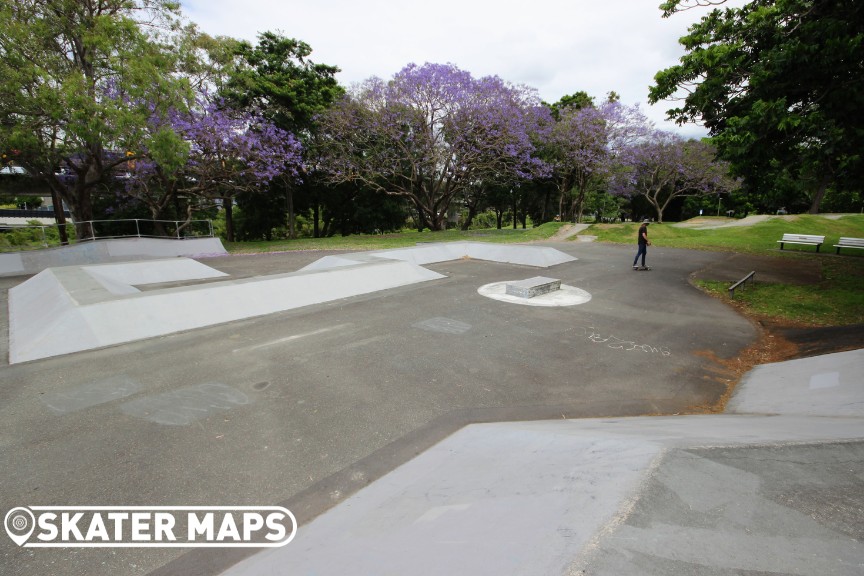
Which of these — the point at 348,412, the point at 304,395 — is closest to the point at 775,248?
the point at 348,412

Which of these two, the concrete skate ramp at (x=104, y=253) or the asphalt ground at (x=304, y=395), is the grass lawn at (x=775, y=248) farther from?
the concrete skate ramp at (x=104, y=253)

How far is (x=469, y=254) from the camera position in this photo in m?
17.2

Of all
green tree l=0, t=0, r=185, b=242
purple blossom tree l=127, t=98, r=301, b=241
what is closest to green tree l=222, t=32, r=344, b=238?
purple blossom tree l=127, t=98, r=301, b=241

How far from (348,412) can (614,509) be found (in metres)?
3.14

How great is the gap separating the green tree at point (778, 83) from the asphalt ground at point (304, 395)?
4.60 meters

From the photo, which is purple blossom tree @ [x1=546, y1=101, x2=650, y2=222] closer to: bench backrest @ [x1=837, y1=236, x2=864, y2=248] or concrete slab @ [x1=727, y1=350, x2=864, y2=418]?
bench backrest @ [x1=837, y1=236, x2=864, y2=248]

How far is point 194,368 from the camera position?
544cm

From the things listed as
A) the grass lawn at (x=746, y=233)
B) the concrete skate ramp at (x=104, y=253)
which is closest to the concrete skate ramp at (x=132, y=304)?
the concrete skate ramp at (x=104, y=253)

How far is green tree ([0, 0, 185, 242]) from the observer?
12.4 m

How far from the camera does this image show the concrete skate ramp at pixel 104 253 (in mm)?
13211

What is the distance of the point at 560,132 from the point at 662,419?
28.3m

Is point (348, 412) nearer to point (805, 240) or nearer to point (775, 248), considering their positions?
point (805, 240)

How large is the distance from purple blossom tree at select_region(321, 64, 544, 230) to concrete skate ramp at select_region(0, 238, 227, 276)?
944 centimetres

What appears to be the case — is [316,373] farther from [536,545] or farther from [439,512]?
[536,545]
